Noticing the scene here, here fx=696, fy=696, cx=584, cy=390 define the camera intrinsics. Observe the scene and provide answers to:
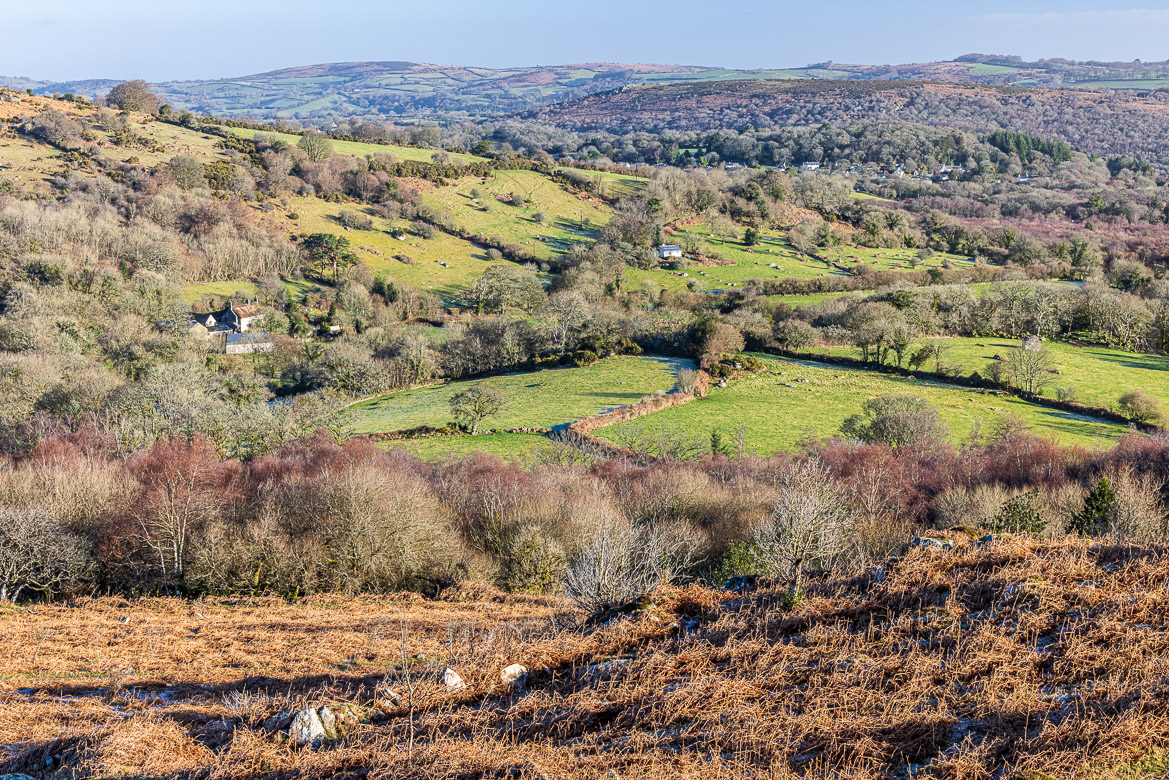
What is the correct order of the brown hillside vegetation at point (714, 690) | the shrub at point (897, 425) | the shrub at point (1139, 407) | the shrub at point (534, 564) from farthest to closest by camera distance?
1. the shrub at point (1139, 407)
2. the shrub at point (897, 425)
3. the shrub at point (534, 564)
4. the brown hillside vegetation at point (714, 690)

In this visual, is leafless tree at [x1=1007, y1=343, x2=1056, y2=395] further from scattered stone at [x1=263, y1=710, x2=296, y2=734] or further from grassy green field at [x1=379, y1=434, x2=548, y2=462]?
scattered stone at [x1=263, y1=710, x2=296, y2=734]

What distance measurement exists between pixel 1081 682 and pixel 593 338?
59.9 m

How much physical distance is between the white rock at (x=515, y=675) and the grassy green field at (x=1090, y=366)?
5332 centimetres

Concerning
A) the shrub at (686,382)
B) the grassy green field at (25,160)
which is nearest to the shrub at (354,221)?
the grassy green field at (25,160)

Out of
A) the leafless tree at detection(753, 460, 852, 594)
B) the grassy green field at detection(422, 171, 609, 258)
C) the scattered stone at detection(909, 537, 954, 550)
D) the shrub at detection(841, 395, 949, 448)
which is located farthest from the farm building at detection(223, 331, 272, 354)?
the scattered stone at detection(909, 537, 954, 550)

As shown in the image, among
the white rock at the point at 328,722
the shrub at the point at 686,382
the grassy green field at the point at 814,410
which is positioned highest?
the white rock at the point at 328,722

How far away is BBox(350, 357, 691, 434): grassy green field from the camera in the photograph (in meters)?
51.6

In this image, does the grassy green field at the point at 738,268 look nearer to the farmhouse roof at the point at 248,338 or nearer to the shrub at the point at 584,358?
the shrub at the point at 584,358

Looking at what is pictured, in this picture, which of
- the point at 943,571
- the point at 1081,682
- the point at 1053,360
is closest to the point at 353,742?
the point at 1081,682

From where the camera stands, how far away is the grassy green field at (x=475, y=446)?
43.9 meters

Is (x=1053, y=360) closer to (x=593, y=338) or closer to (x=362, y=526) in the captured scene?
(x=593, y=338)

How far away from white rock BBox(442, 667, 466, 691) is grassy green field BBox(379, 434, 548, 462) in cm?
2982

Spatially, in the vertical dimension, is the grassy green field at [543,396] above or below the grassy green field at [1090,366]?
below

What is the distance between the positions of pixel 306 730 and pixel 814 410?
152 feet
